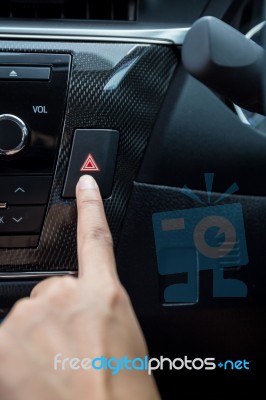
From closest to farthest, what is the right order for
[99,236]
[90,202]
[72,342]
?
1. [72,342]
2. [99,236]
3. [90,202]

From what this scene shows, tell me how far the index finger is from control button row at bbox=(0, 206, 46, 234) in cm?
8

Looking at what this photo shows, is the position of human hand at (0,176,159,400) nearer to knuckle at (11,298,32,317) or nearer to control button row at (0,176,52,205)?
knuckle at (11,298,32,317)

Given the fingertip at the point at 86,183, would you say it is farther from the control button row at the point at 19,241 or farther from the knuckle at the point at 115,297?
the knuckle at the point at 115,297

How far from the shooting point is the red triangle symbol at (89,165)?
1.04 metres

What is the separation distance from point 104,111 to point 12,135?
145 mm

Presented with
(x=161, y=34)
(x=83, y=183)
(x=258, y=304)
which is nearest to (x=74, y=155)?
(x=83, y=183)

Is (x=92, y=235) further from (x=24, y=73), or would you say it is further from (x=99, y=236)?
(x=24, y=73)

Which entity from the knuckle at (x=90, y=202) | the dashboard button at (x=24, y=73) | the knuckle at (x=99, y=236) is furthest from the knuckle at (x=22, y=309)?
the dashboard button at (x=24, y=73)

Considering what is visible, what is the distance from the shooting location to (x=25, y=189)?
1.04m

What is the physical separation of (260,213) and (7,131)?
0.43 metres

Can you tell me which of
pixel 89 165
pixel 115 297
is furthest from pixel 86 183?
pixel 115 297

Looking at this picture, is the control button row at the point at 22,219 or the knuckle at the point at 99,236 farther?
the control button row at the point at 22,219

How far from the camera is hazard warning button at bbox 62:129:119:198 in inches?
40.9

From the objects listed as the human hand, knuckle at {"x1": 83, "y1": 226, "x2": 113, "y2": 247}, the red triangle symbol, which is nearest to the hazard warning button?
the red triangle symbol
